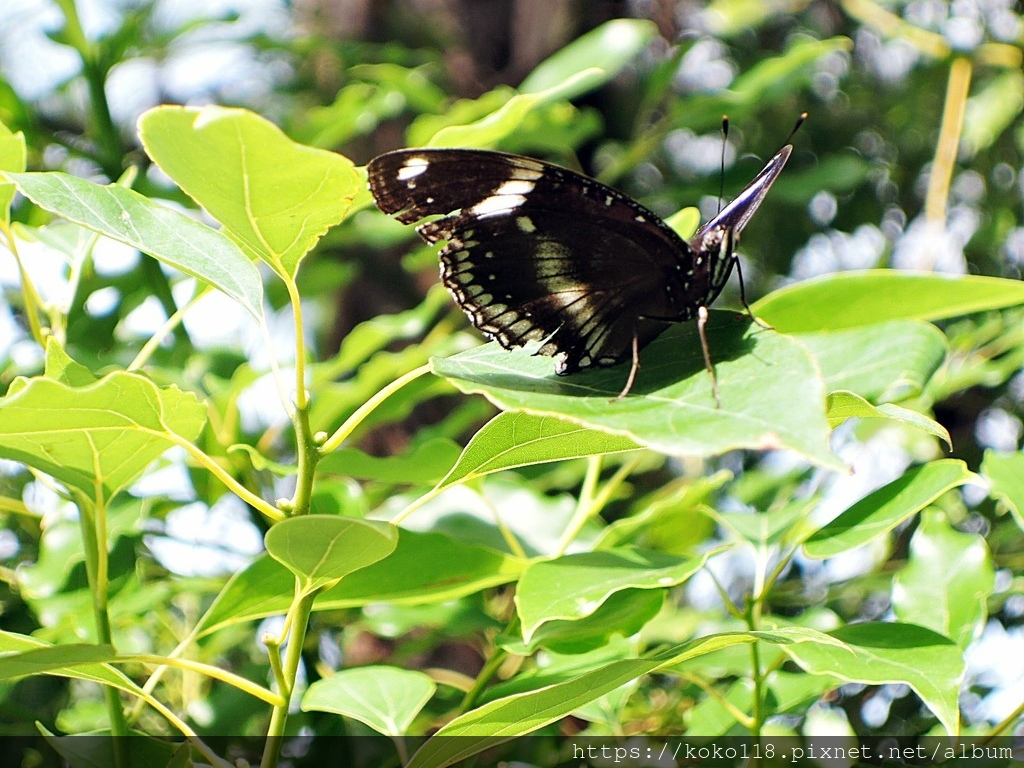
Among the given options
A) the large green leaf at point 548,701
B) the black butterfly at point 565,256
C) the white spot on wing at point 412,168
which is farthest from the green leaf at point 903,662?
the white spot on wing at point 412,168

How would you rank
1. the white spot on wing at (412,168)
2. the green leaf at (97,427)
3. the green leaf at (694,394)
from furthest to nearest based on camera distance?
the white spot on wing at (412,168)
the green leaf at (97,427)
the green leaf at (694,394)

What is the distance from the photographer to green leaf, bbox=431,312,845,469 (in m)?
0.52

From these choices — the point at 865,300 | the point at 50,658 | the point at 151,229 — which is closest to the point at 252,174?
the point at 151,229

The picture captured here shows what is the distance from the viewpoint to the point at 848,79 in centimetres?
266

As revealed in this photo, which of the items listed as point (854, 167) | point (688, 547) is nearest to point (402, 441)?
point (688, 547)

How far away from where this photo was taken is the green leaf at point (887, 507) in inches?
32.4

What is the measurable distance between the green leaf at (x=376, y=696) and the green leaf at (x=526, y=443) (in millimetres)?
305

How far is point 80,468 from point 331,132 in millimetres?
999

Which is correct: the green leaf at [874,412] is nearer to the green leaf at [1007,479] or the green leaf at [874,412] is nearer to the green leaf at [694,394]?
the green leaf at [694,394]

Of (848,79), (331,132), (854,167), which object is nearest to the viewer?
(331,132)

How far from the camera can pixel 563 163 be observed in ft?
7.35

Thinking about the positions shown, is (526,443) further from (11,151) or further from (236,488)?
(11,151)

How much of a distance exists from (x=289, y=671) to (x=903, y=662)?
0.51 metres

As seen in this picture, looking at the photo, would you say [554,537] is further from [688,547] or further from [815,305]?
[688,547]
